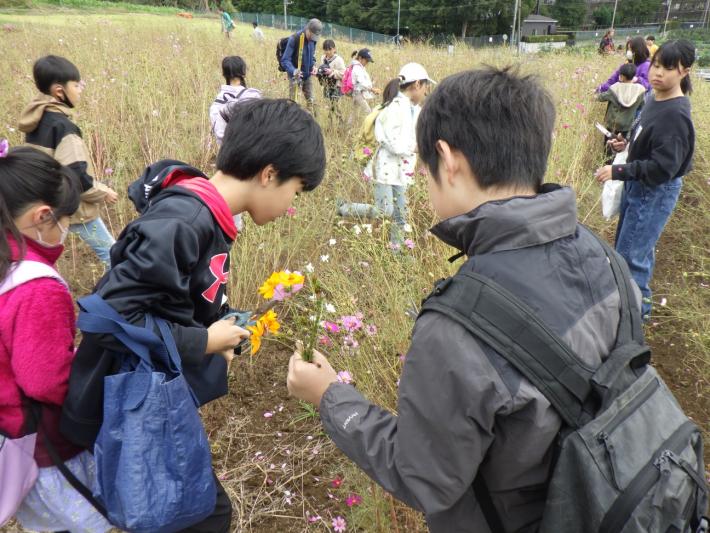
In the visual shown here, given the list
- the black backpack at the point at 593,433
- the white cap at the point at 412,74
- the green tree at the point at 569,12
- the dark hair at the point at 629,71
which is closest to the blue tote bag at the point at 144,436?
the black backpack at the point at 593,433

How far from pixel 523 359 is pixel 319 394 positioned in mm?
491

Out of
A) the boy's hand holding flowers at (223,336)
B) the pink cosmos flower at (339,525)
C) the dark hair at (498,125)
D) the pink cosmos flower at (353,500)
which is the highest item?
the dark hair at (498,125)

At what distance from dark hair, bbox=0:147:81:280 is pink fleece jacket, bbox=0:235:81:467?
14 centimetres

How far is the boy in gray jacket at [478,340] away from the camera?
2.55ft

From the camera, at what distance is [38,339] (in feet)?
3.58

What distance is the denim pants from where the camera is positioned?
10.5 feet

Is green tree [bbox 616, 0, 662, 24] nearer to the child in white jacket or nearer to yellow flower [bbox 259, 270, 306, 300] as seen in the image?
the child in white jacket

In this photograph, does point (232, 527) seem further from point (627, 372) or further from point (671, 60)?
point (671, 60)

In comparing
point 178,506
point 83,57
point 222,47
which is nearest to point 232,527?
point 178,506

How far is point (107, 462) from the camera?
1.10 m

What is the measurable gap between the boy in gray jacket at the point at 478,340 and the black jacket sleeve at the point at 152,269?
0.50 meters

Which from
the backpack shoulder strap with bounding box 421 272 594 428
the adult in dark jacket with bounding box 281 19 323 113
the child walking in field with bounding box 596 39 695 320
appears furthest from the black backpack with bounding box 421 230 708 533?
the adult in dark jacket with bounding box 281 19 323 113

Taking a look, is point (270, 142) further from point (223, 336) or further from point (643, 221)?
point (643, 221)

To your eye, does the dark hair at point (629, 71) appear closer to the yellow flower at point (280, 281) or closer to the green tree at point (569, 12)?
the yellow flower at point (280, 281)
